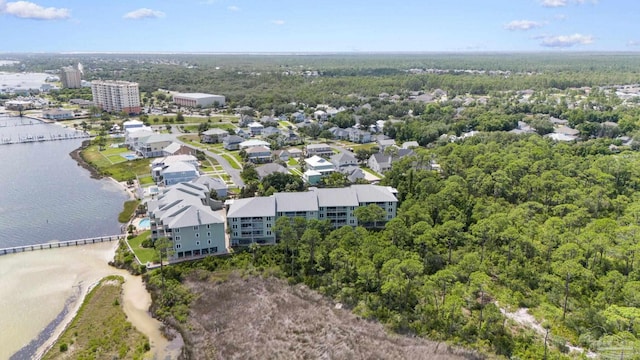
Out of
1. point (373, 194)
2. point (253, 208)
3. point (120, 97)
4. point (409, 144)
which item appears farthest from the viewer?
Answer: point (120, 97)

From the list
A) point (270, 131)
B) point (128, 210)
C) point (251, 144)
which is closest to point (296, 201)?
point (128, 210)

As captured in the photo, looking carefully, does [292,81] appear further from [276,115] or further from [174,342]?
[174,342]

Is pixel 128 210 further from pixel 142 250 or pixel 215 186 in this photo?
pixel 142 250

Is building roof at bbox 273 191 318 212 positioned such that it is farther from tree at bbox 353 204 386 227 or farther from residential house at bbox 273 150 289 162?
residential house at bbox 273 150 289 162

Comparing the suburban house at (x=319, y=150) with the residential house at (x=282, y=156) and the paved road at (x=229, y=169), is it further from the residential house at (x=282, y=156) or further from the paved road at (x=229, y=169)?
the paved road at (x=229, y=169)

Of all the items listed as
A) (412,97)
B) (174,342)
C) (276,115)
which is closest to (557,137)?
(412,97)

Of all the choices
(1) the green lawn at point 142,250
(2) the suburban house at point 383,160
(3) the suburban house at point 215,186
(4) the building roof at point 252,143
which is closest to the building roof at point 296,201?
(3) the suburban house at point 215,186

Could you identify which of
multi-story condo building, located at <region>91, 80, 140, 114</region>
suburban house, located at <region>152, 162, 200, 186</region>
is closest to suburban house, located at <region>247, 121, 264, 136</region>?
suburban house, located at <region>152, 162, 200, 186</region>
